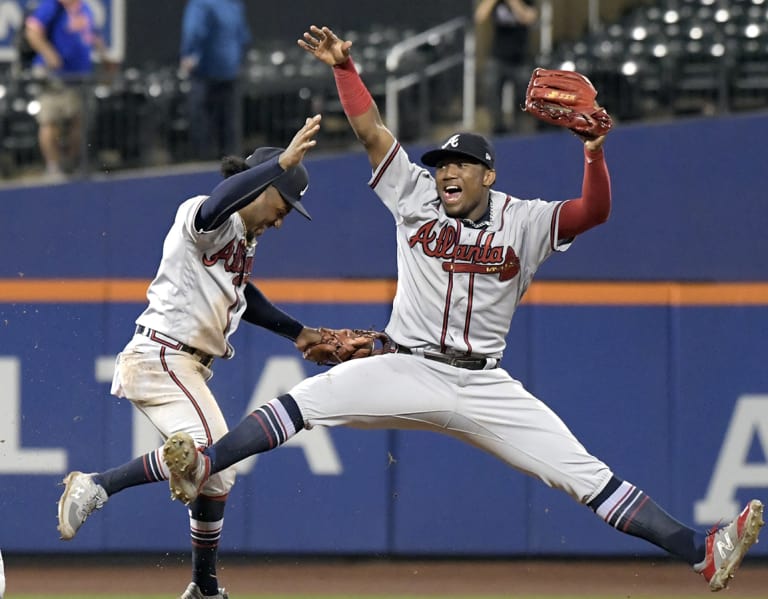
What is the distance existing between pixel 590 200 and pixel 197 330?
6.02ft

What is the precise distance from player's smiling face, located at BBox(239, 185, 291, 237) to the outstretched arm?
1229 mm

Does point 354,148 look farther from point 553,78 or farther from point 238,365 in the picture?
point 553,78

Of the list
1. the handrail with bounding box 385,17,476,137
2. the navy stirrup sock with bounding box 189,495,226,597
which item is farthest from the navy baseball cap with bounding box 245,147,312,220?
the handrail with bounding box 385,17,476,137

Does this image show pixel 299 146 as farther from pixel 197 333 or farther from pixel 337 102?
pixel 337 102

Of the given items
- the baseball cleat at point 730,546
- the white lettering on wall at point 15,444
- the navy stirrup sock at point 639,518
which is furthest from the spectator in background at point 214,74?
the baseball cleat at point 730,546

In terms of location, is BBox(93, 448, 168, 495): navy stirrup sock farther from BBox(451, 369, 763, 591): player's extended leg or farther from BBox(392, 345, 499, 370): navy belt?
BBox(451, 369, 763, 591): player's extended leg

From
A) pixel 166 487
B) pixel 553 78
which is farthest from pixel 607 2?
pixel 553 78

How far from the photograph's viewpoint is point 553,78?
6.07 meters

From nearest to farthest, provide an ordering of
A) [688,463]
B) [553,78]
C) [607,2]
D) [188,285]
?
[553,78], [188,285], [688,463], [607,2]

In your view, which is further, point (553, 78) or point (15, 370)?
point (15, 370)

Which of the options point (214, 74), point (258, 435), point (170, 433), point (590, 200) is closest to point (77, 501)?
point (170, 433)

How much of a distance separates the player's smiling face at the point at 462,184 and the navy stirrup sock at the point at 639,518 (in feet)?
4.32

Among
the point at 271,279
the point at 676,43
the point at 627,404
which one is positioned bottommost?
the point at 627,404

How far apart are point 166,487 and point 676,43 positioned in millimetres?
4848
